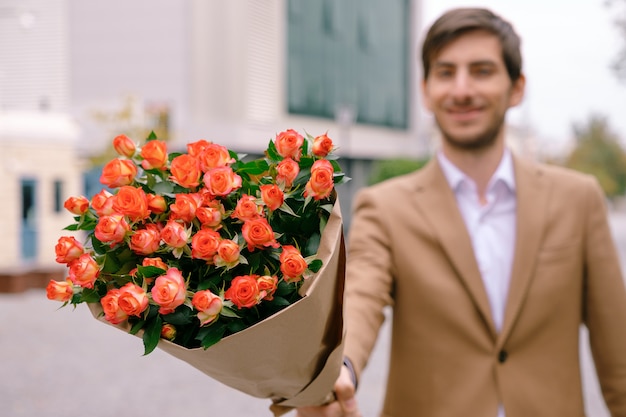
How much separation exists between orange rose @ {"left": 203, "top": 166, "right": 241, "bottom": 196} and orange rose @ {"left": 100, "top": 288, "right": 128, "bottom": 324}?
250 mm

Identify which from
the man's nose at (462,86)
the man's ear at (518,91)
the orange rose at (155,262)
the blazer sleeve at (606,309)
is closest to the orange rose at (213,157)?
the orange rose at (155,262)

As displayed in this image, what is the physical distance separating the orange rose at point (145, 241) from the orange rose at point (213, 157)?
0.54ft

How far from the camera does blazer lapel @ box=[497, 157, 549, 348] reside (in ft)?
7.31

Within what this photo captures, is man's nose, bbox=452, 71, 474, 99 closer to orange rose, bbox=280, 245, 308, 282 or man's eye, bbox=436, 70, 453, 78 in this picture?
man's eye, bbox=436, 70, 453, 78

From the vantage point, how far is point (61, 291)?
1.38 meters

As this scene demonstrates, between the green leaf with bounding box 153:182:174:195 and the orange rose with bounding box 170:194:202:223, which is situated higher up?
the green leaf with bounding box 153:182:174:195

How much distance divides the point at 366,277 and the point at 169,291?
3.51 ft

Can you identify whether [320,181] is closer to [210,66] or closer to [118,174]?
[118,174]

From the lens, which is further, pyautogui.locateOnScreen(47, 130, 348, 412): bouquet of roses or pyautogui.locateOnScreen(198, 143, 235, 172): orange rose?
pyautogui.locateOnScreen(198, 143, 235, 172): orange rose

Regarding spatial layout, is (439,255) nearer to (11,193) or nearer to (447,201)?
(447,201)

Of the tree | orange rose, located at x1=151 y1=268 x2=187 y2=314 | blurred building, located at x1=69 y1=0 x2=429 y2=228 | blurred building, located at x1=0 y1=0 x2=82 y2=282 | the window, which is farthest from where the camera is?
the tree

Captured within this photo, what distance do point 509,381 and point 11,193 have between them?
18.2 meters

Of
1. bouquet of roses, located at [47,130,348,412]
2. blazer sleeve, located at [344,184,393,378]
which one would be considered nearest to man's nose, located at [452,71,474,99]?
blazer sleeve, located at [344,184,393,378]

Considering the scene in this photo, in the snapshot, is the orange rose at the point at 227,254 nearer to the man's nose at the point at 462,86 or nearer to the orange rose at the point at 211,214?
the orange rose at the point at 211,214
